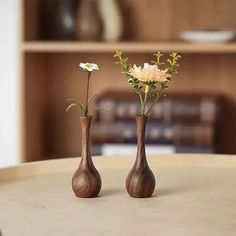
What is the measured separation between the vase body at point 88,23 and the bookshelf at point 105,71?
0.08 meters

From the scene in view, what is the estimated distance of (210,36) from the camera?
228 cm

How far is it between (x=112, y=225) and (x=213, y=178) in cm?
46

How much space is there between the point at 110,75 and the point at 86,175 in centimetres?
124

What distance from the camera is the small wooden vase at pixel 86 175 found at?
4.60ft

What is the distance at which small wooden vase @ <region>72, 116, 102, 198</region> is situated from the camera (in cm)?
140

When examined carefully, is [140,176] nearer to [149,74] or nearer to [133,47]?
[149,74]

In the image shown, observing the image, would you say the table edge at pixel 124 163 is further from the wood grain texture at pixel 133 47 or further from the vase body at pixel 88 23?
the vase body at pixel 88 23

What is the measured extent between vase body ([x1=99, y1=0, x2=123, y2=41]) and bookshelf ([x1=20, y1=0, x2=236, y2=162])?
0.21ft

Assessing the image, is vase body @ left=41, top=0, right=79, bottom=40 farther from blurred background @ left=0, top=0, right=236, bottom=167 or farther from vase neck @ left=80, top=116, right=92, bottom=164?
vase neck @ left=80, top=116, right=92, bottom=164

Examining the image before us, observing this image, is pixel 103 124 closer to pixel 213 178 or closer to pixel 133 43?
pixel 133 43

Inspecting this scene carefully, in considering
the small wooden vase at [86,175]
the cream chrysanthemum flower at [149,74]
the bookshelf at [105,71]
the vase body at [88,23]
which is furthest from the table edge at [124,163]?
the vase body at [88,23]

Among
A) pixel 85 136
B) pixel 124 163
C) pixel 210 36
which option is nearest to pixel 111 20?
pixel 210 36

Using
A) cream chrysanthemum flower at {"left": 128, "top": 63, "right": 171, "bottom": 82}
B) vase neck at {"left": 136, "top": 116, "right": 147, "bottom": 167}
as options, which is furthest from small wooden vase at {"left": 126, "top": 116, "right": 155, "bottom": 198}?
cream chrysanthemum flower at {"left": 128, "top": 63, "right": 171, "bottom": 82}

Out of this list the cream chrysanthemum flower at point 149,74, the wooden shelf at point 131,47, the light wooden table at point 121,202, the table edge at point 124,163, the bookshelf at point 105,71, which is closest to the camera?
the light wooden table at point 121,202
